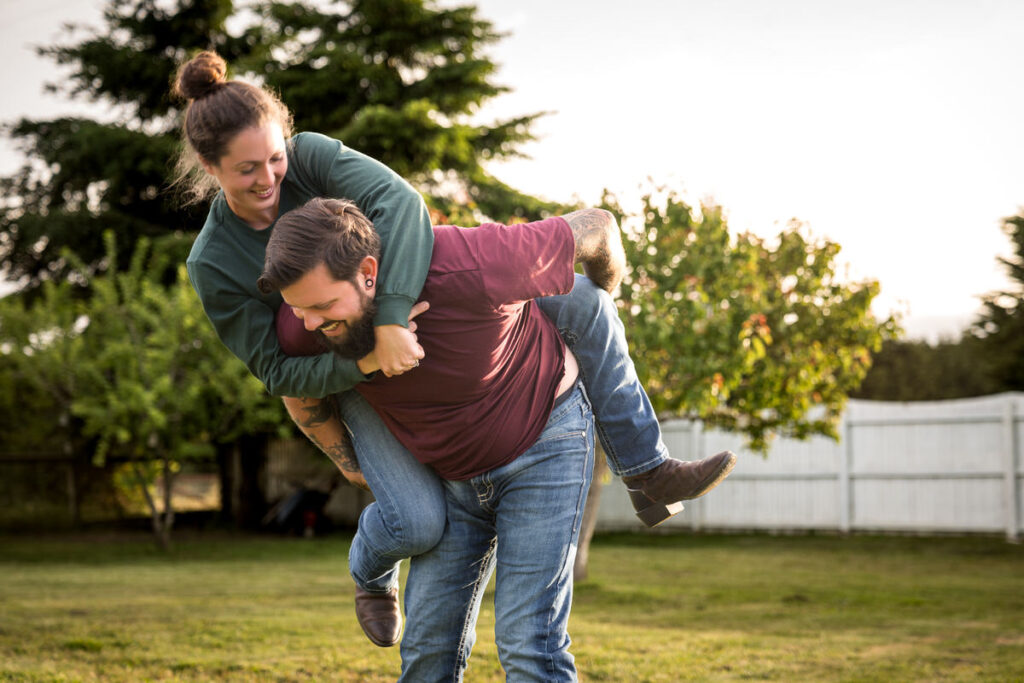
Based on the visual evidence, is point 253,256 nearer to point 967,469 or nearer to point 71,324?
point 71,324

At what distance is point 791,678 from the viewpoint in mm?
4754

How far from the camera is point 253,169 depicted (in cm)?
248

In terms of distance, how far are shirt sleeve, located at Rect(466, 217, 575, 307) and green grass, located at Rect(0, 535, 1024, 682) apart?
2.90 m

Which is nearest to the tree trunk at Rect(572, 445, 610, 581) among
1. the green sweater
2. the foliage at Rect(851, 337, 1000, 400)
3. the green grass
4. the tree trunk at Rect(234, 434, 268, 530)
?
the green grass

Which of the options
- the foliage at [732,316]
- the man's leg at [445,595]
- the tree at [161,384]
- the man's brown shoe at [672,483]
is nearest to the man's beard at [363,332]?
the man's leg at [445,595]

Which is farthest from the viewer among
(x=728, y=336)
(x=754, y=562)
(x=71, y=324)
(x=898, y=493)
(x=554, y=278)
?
(x=898, y=493)

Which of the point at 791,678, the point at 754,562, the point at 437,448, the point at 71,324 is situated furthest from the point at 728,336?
the point at 71,324

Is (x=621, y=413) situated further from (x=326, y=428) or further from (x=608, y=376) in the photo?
(x=326, y=428)

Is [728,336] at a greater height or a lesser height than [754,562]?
greater

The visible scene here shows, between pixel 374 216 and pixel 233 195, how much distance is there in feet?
1.36

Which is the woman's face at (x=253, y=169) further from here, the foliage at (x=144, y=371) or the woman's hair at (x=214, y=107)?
the foliage at (x=144, y=371)

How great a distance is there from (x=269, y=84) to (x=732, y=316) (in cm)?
1005

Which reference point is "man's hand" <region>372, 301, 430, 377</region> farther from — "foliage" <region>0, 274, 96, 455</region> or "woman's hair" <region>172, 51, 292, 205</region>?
"foliage" <region>0, 274, 96, 455</region>

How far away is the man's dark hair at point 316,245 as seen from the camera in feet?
7.11
